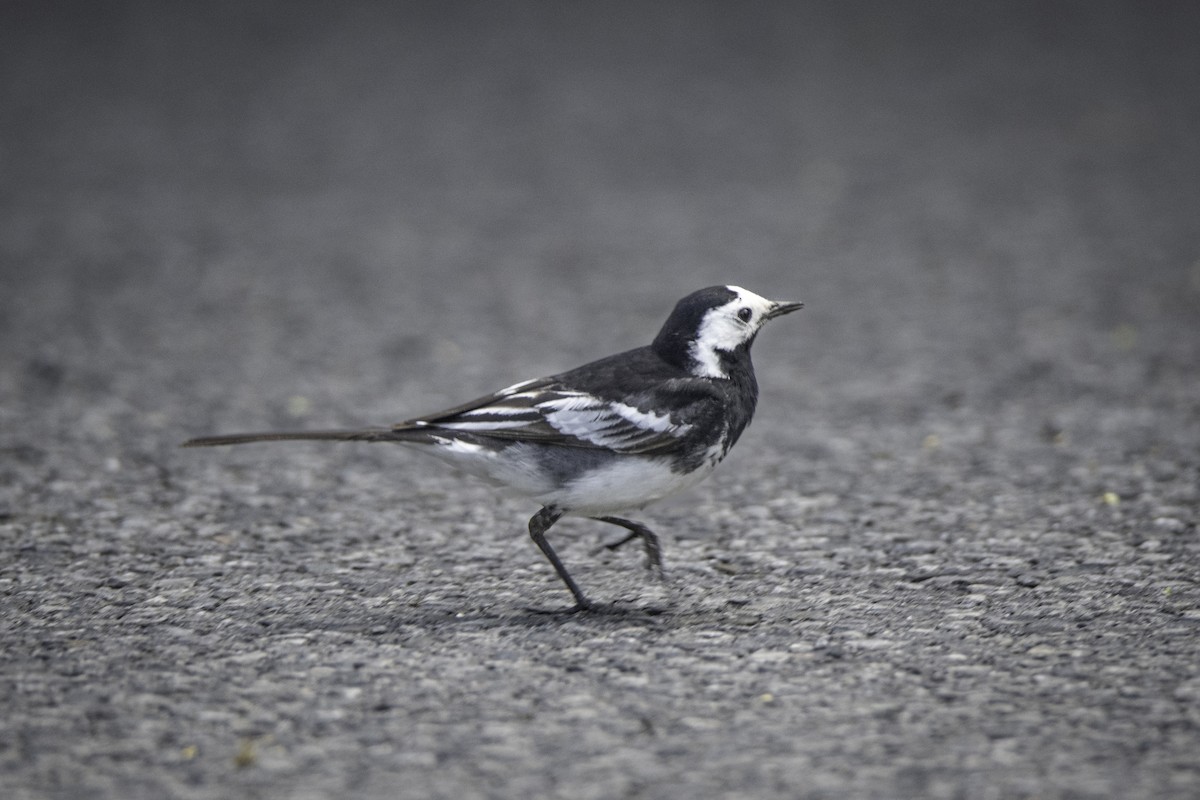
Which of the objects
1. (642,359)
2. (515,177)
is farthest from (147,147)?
(642,359)

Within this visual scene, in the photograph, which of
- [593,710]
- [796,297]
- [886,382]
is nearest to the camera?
[593,710]

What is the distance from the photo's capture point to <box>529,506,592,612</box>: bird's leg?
500cm

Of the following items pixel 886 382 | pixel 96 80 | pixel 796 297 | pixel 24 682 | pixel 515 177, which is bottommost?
pixel 24 682

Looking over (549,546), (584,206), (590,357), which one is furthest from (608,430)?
(584,206)

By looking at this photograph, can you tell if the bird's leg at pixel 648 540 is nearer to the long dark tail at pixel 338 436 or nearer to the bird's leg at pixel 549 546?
the bird's leg at pixel 549 546

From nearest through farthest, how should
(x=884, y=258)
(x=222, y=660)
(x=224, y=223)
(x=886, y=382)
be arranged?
(x=222, y=660) → (x=886, y=382) → (x=884, y=258) → (x=224, y=223)

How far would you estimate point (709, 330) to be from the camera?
17.3 ft

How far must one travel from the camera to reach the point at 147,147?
48.4 feet

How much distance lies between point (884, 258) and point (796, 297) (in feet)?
4.54

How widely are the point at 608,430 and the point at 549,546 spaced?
0.49 meters

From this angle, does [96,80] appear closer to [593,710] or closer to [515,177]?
[515,177]

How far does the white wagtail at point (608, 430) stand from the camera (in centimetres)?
496

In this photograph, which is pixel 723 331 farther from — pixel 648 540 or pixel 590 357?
pixel 590 357

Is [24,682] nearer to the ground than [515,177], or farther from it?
nearer to the ground
